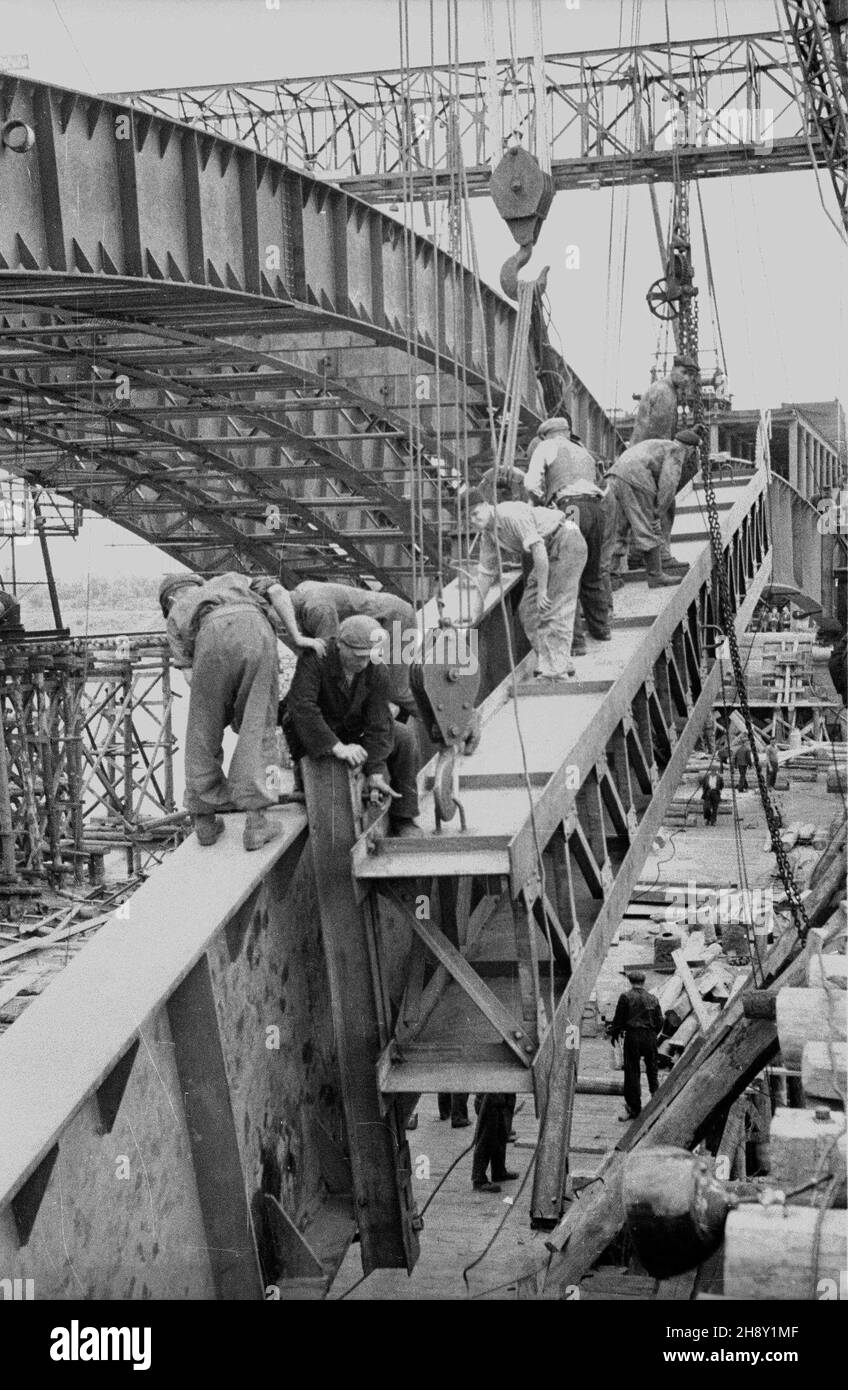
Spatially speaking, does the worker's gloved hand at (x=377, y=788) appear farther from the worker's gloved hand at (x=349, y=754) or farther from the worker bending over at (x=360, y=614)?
the worker bending over at (x=360, y=614)

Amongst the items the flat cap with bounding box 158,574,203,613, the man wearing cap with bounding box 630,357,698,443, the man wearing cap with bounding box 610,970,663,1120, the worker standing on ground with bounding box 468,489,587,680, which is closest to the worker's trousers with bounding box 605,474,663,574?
the man wearing cap with bounding box 630,357,698,443

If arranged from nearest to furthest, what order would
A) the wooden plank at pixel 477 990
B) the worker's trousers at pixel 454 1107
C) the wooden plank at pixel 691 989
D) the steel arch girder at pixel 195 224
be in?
the wooden plank at pixel 477 990
the steel arch girder at pixel 195 224
the worker's trousers at pixel 454 1107
the wooden plank at pixel 691 989

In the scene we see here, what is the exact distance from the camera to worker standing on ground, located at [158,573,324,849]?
26.2ft

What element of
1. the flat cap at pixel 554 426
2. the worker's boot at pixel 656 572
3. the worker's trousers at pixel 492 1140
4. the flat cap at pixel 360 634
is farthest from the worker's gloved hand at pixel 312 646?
the worker's boot at pixel 656 572

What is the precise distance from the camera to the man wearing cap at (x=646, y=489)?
41.9 ft

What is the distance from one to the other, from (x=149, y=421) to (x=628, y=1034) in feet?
44.1

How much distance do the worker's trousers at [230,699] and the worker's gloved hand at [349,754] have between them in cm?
45

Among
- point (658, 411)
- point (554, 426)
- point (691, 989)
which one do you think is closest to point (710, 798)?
point (691, 989)

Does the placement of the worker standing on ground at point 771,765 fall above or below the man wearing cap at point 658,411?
below

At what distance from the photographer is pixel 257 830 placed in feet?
25.5

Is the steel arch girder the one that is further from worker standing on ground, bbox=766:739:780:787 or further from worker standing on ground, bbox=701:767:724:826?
worker standing on ground, bbox=766:739:780:787
